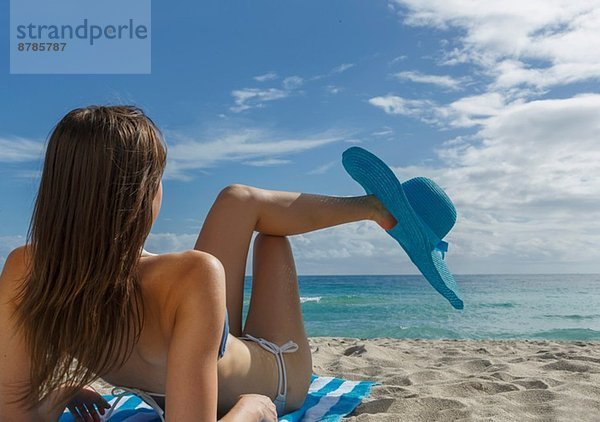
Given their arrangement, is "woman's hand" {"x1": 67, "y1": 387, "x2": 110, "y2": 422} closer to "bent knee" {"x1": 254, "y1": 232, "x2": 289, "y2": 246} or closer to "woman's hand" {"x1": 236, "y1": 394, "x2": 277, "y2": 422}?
"woman's hand" {"x1": 236, "y1": 394, "x2": 277, "y2": 422}

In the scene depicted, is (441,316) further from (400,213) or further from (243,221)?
(243,221)

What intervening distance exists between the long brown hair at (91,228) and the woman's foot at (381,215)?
1.52m

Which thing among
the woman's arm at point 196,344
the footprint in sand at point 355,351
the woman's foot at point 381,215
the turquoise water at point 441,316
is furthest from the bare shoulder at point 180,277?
the turquoise water at point 441,316

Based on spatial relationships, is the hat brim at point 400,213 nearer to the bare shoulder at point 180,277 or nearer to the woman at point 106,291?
the woman at point 106,291

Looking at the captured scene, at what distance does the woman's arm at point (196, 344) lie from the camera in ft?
5.31

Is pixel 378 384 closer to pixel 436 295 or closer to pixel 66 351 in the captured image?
pixel 66 351

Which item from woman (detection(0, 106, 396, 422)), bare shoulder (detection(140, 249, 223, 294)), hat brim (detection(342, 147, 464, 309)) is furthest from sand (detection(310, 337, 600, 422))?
bare shoulder (detection(140, 249, 223, 294))

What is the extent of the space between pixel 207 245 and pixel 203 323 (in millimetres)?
960

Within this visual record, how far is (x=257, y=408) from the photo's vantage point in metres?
2.01

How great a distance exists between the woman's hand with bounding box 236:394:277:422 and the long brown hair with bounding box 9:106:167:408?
47cm

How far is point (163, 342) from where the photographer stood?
1884mm

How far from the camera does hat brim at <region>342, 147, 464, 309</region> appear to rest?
120 inches

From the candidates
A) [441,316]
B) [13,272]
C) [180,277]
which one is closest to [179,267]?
[180,277]

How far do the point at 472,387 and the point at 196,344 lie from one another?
83.4 inches
